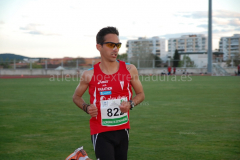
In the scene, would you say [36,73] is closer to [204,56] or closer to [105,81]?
[105,81]

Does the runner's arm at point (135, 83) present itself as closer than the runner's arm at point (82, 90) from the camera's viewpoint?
No

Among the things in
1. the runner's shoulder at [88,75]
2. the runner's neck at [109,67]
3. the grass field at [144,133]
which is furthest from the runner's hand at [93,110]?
the grass field at [144,133]

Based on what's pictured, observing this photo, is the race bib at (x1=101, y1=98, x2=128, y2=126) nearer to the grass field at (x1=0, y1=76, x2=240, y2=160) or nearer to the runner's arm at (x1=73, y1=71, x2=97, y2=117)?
the runner's arm at (x1=73, y1=71, x2=97, y2=117)

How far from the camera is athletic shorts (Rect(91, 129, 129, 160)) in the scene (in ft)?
12.4

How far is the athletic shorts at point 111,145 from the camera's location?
3.77 meters

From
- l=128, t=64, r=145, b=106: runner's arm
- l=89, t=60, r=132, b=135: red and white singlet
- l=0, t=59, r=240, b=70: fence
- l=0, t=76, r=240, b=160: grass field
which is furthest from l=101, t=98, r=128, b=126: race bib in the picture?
l=0, t=59, r=240, b=70: fence

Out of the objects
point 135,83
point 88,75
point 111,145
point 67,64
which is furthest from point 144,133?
point 67,64

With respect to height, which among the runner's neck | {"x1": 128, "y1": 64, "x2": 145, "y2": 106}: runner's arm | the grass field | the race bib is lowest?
the grass field

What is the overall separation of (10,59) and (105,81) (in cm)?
5039

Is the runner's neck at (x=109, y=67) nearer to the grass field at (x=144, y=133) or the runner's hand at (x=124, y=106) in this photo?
the runner's hand at (x=124, y=106)

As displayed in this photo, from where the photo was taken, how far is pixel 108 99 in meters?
3.88

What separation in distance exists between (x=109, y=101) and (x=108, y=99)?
1.1 inches

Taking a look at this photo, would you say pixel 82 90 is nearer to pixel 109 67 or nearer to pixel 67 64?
pixel 109 67

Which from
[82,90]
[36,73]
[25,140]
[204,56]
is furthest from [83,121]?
[204,56]
